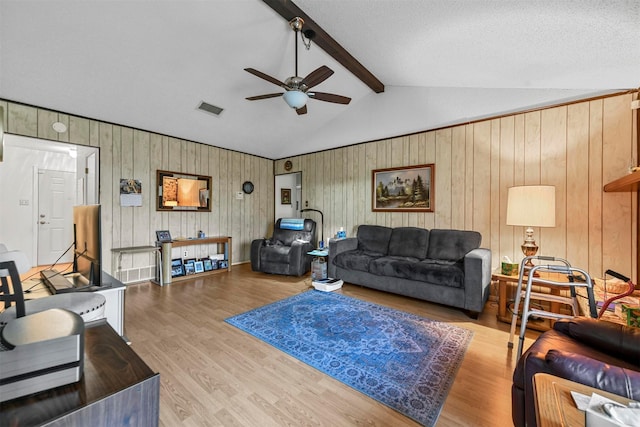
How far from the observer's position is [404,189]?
13.9 feet

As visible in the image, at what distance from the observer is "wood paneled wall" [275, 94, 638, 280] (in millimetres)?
2719

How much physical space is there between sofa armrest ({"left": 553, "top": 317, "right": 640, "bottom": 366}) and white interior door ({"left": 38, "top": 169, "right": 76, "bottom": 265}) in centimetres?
750

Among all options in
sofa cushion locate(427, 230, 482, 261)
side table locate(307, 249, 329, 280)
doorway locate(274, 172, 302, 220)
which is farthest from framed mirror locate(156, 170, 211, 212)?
sofa cushion locate(427, 230, 482, 261)

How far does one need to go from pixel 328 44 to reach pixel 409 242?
2814 millimetres

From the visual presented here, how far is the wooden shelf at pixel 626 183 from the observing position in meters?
2.04

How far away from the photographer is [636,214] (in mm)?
2623

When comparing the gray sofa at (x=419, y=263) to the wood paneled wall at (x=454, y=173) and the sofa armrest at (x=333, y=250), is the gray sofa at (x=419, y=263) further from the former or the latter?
the wood paneled wall at (x=454, y=173)

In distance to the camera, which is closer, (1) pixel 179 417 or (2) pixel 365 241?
(1) pixel 179 417

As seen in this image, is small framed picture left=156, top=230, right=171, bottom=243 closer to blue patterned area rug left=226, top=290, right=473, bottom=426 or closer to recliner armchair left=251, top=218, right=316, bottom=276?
recliner armchair left=251, top=218, right=316, bottom=276

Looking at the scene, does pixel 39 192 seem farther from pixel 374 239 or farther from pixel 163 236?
pixel 374 239

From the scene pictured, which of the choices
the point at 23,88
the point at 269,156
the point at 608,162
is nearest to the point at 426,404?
the point at 608,162

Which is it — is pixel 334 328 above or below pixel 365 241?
below

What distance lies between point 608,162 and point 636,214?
1.90 ft

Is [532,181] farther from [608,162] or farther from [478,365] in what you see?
[478,365]
